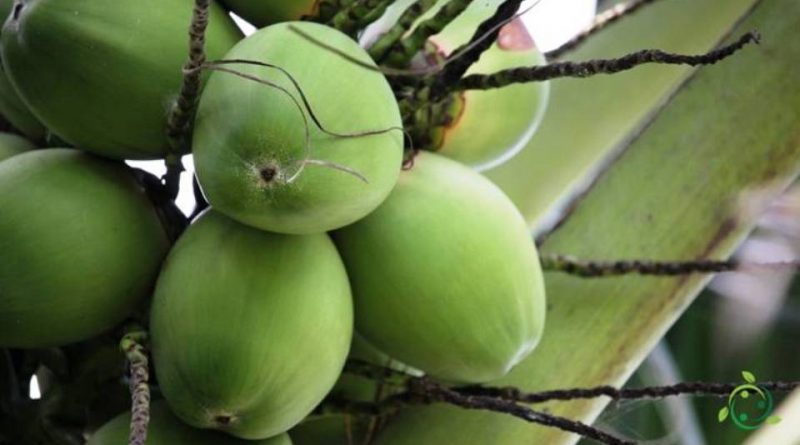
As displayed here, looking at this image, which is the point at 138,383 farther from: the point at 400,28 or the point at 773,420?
the point at 773,420

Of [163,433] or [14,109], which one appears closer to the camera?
Result: [163,433]

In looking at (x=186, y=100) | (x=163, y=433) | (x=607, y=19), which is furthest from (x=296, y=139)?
(x=607, y=19)

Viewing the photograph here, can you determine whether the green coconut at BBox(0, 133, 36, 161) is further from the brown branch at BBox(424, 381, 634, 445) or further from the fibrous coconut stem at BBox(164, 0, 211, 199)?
the brown branch at BBox(424, 381, 634, 445)

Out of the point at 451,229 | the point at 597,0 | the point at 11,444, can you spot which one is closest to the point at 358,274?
the point at 451,229

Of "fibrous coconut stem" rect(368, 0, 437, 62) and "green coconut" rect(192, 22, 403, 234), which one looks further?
"fibrous coconut stem" rect(368, 0, 437, 62)

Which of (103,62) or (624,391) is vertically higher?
(103,62)

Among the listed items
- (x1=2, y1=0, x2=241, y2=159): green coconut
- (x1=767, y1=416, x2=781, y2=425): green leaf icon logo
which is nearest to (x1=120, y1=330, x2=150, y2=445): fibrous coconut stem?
(x1=2, y1=0, x2=241, y2=159): green coconut
